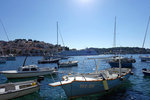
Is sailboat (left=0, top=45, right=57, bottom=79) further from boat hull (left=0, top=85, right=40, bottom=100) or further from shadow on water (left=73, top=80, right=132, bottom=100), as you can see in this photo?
shadow on water (left=73, top=80, right=132, bottom=100)

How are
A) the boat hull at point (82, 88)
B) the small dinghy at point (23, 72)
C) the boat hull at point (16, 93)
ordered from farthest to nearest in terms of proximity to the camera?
the small dinghy at point (23, 72) < the boat hull at point (16, 93) < the boat hull at point (82, 88)

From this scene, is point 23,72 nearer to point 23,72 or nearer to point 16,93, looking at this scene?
point 23,72

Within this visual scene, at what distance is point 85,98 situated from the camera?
11617 mm

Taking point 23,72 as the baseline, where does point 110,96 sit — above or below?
below

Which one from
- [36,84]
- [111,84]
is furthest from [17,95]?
[111,84]

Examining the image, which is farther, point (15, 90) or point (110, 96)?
point (110, 96)

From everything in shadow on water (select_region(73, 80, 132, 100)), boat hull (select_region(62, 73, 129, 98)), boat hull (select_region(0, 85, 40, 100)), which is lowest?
shadow on water (select_region(73, 80, 132, 100))

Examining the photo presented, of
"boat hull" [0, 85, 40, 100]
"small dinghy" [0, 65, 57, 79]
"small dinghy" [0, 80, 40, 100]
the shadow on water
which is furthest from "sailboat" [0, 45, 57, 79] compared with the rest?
the shadow on water

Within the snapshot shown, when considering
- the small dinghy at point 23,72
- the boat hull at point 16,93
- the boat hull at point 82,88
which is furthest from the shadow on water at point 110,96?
the small dinghy at point 23,72

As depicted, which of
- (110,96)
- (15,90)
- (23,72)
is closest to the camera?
(15,90)

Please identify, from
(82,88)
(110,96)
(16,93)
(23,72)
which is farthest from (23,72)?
(110,96)

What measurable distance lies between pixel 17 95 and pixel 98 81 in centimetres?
789

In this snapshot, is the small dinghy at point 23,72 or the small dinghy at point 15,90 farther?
the small dinghy at point 23,72

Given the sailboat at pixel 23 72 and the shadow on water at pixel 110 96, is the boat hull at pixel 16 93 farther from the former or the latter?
the sailboat at pixel 23 72
